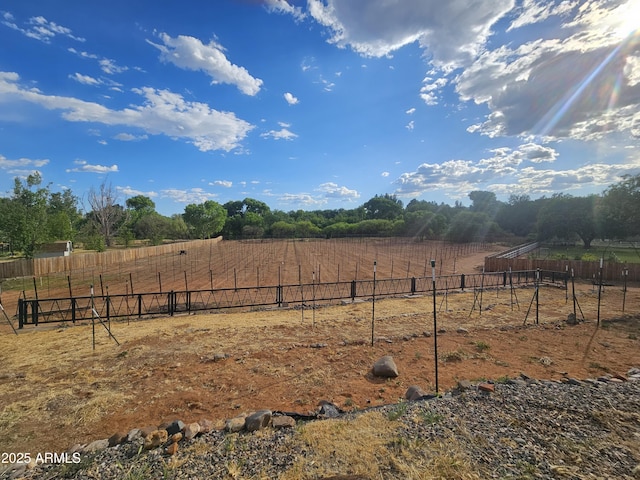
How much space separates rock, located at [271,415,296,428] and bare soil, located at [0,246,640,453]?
Result: 0.74 m

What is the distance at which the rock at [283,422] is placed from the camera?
3863 mm

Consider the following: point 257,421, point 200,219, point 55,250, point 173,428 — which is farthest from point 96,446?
point 200,219

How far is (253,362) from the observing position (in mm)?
6602

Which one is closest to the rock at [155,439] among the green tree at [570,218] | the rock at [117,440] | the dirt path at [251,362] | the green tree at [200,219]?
the rock at [117,440]

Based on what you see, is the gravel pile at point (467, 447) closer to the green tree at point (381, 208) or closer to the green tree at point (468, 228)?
the green tree at point (468, 228)

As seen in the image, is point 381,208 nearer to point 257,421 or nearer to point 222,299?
point 222,299

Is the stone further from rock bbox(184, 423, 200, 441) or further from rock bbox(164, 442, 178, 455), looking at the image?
rock bbox(164, 442, 178, 455)

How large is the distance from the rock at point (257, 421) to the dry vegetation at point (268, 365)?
1.80 ft

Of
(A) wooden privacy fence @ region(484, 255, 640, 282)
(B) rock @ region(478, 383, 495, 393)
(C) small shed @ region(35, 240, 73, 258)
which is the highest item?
(C) small shed @ region(35, 240, 73, 258)

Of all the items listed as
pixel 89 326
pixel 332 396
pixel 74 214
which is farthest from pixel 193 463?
pixel 74 214

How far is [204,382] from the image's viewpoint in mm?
5699

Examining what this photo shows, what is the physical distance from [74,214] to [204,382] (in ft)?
195

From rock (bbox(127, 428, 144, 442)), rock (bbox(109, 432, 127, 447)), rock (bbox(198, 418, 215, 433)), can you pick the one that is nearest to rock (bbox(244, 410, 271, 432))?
rock (bbox(198, 418, 215, 433))

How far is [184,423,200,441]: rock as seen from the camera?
3629 millimetres
